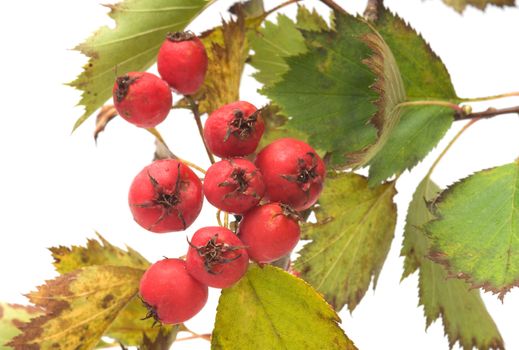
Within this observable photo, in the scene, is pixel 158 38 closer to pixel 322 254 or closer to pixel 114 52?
pixel 114 52

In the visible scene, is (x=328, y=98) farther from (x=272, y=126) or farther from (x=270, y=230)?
(x=270, y=230)

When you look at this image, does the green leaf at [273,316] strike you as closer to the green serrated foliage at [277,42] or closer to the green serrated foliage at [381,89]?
the green serrated foliage at [381,89]

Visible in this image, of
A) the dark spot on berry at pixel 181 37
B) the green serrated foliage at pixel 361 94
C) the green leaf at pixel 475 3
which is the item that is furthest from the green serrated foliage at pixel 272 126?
the green leaf at pixel 475 3

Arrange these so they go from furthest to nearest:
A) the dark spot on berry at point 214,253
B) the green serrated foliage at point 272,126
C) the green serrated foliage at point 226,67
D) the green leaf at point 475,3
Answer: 1. the green leaf at point 475,3
2. the green serrated foliage at point 272,126
3. the green serrated foliage at point 226,67
4. the dark spot on berry at point 214,253

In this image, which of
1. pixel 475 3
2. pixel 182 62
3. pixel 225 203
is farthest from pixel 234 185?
pixel 475 3

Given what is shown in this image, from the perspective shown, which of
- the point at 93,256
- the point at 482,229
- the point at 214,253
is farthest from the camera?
the point at 93,256

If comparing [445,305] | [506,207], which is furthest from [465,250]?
[445,305]
